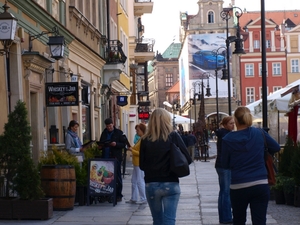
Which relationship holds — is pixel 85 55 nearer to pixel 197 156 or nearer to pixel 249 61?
pixel 197 156

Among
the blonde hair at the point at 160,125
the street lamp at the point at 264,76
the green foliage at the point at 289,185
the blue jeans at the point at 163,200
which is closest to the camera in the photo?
the blue jeans at the point at 163,200

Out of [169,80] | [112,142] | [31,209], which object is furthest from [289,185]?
[169,80]

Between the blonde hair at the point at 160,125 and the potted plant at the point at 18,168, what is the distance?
12.4ft

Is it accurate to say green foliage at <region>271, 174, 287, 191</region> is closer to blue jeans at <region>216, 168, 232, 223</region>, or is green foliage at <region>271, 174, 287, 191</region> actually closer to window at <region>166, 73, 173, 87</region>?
blue jeans at <region>216, 168, 232, 223</region>

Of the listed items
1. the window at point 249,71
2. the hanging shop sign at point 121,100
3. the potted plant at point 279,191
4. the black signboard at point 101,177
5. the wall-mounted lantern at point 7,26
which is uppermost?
the window at point 249,71

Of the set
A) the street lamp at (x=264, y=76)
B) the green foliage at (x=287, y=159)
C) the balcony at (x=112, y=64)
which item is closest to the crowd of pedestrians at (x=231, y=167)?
the green foliage at (x=287, y=159)

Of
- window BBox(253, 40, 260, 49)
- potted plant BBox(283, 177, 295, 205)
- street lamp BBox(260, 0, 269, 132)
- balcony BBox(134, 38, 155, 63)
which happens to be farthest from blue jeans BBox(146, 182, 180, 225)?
window BBox(253, 40, 260, 49)

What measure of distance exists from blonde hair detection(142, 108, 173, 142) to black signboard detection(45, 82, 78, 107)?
904 centimetres

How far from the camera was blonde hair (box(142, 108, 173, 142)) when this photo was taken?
26.7 ft

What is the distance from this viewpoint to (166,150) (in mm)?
8125

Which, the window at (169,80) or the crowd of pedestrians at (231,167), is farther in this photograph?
the window at (169,80)

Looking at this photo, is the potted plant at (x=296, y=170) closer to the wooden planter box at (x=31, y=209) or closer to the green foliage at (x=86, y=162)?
the green foliage at (x=86, y=162)

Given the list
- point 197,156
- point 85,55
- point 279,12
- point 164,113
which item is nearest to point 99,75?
point 85,55

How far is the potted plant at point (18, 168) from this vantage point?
11.5 m
